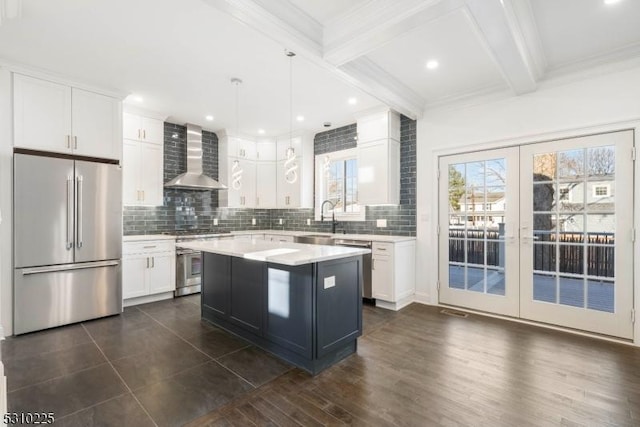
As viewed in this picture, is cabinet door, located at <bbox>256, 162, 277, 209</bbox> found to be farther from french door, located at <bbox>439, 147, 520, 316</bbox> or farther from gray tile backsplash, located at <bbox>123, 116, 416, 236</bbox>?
french door, located at <bbox>439, 147, 520, 316</bbox>

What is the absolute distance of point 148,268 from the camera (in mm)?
4379

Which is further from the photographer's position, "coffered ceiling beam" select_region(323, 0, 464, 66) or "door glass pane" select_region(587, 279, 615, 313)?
"door glass pane" select_region(587, 279, 615, 313)

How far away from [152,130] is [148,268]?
6.86 ft

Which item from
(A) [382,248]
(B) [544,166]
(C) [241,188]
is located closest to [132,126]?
(C) [241,188]

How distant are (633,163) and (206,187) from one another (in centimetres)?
538

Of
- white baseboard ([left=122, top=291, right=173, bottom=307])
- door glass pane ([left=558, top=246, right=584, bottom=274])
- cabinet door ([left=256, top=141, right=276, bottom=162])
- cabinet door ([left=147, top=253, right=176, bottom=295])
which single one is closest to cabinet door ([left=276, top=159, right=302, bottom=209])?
cabinet door ([left=256, top=141, right=276, bottom=162])

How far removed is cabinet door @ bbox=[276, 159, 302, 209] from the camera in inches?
229

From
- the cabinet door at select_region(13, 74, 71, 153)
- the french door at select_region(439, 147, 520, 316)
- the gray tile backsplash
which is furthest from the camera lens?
the gray tile backsplash

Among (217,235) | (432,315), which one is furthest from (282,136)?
(432,315)

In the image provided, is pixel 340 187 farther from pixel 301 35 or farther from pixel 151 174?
pixel 301 35

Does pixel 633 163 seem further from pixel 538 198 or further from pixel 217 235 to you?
pixel 217 235

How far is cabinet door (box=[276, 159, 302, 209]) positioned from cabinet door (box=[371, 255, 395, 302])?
2.10 m

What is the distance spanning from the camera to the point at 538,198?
361 cm

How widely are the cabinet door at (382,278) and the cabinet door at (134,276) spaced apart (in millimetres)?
3168
